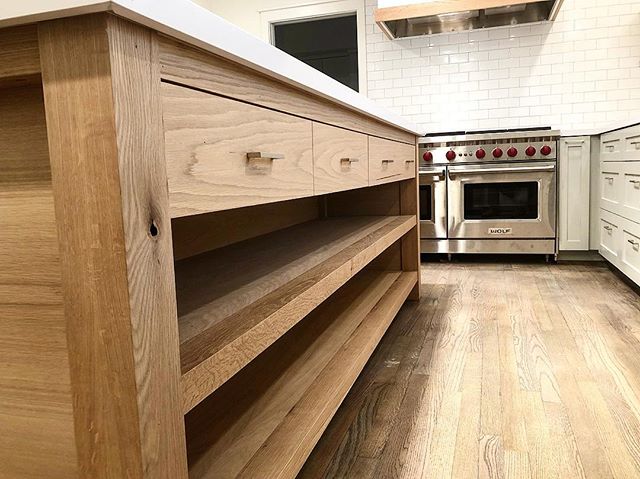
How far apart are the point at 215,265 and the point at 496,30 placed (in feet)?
12.5

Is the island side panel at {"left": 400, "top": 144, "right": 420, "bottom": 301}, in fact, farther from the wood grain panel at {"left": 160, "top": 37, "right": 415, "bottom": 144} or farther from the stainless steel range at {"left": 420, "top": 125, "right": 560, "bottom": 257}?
the wood grain panel at {"left": 160, "top": 37, "right": 415, "bottom": 144}

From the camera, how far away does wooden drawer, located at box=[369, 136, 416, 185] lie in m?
2.06

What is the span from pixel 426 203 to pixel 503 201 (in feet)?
1.82

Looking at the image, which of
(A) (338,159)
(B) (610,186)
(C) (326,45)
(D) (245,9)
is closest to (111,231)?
(A) (338,159)

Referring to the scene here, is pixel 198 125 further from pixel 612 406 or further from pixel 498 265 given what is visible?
pixel 498 265

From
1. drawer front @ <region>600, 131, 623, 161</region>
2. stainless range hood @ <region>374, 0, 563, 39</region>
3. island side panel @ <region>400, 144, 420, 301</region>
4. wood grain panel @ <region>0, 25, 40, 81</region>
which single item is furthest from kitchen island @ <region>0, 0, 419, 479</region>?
stainless range hood @ <region>374, 0, 563, 39</region>

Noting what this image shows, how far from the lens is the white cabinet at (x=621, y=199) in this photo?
3.05 m

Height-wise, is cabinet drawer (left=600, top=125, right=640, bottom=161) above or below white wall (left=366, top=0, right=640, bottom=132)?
below

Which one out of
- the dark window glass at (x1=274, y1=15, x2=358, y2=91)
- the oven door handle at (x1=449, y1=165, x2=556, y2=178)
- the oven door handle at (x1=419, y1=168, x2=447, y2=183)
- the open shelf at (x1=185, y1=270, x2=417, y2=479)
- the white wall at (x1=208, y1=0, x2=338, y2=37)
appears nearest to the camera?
the open shelf at (x1=185, y1=270, x2=417, y2=479)

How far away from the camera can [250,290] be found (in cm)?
127

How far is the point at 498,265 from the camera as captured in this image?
4195 mm

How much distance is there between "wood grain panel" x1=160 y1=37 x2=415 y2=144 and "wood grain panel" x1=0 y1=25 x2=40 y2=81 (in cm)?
14

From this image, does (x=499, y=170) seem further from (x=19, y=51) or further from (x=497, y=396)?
(x=19, y=51)

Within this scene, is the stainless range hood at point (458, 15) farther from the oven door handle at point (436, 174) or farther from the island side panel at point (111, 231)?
the island side panel at point (111, 231)
